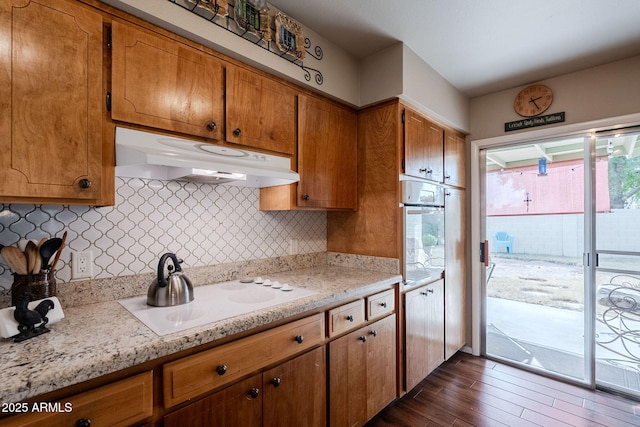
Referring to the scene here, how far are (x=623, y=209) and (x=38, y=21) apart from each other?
3.71 m

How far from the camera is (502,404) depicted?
7.23 ft

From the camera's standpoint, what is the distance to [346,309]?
171 centimetres

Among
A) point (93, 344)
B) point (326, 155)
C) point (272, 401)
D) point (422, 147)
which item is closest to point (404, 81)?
point (422, 147)

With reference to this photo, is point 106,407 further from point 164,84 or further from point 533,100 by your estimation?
point 533,100

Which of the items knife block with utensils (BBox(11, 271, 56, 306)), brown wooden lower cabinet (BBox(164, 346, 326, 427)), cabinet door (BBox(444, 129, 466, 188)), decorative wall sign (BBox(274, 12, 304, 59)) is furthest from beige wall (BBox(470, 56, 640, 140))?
knife block with utensils (BBox(11, 271, 56, 306))

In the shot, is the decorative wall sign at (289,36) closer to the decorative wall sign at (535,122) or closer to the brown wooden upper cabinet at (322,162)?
the brown wooden upper cabinet at (322,162)

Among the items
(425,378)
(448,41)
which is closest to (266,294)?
(425,378)

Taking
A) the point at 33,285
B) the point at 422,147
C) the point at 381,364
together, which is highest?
the point at 422,147

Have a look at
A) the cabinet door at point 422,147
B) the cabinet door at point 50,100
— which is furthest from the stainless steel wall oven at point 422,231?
the cabinet door at point 50,100

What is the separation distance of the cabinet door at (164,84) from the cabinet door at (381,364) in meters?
1.55

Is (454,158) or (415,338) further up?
(454,158)

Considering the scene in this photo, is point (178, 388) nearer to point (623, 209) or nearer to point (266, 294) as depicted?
point (266, 294)

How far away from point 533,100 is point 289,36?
2307 mm

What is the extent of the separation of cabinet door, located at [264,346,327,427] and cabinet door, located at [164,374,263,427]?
0.17 ft
